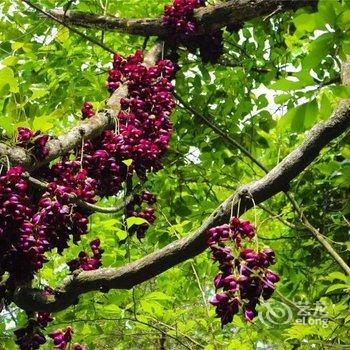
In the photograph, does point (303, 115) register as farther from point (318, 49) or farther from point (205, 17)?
point (205, 17)

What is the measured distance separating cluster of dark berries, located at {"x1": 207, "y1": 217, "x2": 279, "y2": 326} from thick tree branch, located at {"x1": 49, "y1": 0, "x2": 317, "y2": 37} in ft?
6.98

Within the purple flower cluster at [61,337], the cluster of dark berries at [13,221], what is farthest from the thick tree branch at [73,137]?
the purple flower cluster at [61,337]

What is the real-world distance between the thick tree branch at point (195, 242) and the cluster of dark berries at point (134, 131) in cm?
62

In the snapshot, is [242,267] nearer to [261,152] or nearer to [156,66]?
[156,66]

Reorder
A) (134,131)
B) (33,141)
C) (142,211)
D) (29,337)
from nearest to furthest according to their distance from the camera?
(33,141), (29,337), (134,131), (142,211)

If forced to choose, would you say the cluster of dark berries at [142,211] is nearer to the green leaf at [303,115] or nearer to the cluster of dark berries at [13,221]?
the cluster of dark berries at [13,221]

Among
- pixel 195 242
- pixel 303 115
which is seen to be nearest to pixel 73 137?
pixel 195 242

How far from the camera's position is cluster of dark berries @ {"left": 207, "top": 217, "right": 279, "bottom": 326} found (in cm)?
167

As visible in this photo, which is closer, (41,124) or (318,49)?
(318,49)

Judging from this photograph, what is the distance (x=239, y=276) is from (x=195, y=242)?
318 millimetres

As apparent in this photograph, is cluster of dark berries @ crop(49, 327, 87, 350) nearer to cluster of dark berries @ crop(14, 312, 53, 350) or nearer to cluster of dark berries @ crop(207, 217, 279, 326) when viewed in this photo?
cluster of dark berries @ crop(14, 312, 53, 350)

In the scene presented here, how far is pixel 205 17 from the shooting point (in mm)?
3559

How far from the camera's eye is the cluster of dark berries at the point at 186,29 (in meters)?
3.51

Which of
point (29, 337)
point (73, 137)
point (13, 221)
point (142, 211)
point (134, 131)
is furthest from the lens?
point (142, 211)
